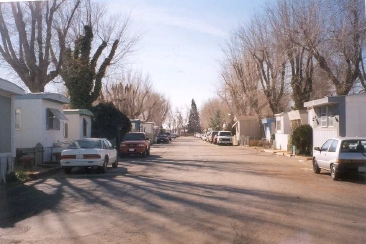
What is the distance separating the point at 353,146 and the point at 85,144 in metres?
10.9

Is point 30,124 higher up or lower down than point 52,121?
lower down

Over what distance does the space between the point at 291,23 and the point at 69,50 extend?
49.8ft

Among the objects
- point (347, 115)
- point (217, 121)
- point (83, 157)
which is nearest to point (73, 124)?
point (83, 157)

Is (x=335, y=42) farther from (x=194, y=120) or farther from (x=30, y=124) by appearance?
(x=194, y=120)

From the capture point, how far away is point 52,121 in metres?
27.3

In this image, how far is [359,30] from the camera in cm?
2388

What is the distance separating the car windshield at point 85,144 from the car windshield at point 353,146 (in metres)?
10.1

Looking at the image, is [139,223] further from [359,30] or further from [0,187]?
[359,30]

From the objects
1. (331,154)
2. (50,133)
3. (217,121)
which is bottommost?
(331,154)

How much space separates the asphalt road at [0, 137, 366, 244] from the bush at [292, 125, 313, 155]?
43.5 ft

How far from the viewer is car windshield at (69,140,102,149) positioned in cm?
2045

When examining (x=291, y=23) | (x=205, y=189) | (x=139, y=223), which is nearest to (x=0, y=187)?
(x=205, y=189)

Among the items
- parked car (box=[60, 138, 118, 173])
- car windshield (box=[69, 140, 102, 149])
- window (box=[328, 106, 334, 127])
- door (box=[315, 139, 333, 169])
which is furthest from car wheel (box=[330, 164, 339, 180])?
window (box=[328, 106, 334, 127])

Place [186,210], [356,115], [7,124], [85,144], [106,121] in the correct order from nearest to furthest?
[186,210], [7,124], [85,144], [356,115], [106,121]
